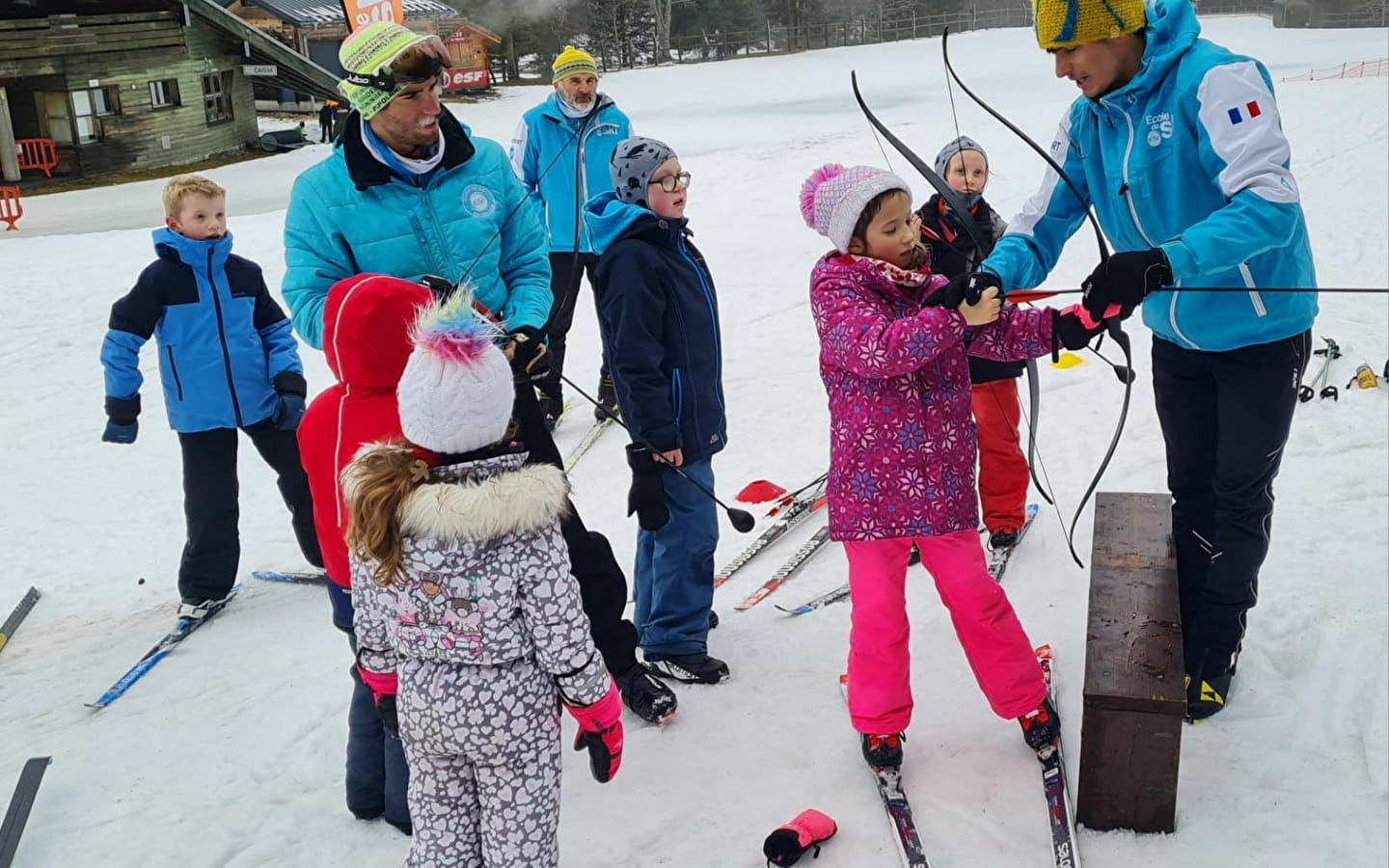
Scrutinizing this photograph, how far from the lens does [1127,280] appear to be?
8.33 feet

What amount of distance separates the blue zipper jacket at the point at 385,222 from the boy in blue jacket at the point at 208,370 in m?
1.45

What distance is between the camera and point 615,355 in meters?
3.50

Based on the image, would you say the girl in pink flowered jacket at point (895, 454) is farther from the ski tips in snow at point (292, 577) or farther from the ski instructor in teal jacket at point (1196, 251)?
the ski tips in snow at point (292, 577)

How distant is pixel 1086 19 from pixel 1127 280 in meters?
0.73

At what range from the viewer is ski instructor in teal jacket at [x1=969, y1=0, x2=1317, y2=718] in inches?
104

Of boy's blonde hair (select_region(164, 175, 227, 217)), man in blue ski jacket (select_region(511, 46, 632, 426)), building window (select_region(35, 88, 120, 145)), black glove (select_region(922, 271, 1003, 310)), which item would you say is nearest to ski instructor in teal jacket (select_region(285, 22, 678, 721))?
black glove (select_region(922, 271, 1003, 310))

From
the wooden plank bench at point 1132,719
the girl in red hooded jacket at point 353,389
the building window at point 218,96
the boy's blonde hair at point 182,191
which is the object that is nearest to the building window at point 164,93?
the building window at point 218,96

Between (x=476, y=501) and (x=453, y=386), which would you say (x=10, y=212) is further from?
(x=476, y=501)

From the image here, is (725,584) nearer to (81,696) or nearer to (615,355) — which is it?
(615,355)

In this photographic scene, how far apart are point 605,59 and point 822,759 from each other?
38.2 m

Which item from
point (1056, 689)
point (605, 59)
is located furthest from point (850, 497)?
point (605, 59)

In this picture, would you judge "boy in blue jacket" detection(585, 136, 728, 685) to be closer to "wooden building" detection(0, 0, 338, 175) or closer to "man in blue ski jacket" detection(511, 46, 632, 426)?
"man in blue ski jacket" detection(511, 46, 632, 426)

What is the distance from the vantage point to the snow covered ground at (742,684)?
300cm

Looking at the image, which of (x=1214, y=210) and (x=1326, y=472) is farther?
(x=1326, y=472)
